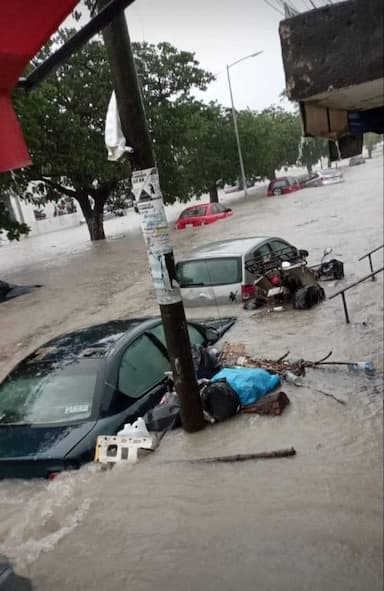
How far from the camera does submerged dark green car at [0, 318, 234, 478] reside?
15.1 ft

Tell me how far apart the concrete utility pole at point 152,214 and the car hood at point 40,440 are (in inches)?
41.4

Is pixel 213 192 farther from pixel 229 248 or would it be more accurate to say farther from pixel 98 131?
pixel 229 248

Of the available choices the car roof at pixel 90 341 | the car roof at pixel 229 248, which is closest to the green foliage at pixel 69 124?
the car roof at pixel 229 248

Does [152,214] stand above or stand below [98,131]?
below

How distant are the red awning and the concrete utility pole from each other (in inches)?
99.8

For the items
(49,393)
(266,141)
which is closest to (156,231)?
(49,393)

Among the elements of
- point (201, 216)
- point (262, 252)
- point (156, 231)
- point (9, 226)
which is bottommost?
point (201, 216)

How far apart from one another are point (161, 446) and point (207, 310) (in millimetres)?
4932

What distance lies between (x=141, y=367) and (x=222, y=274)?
15.1 feet

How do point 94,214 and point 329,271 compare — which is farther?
point 94,214

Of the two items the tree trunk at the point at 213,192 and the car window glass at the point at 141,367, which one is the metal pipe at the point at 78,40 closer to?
the car window glass at the point at 141,367

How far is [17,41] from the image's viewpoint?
2242 millimetres

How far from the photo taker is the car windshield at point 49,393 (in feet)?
16.2

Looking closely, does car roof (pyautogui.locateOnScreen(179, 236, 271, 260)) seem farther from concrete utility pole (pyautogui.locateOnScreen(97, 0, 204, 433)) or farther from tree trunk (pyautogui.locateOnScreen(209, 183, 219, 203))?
tree trunk (pyautogui.locateOnScreen(209, 183, 219, 203))
